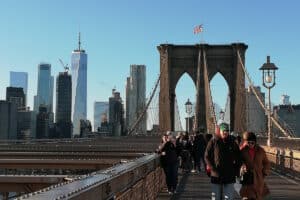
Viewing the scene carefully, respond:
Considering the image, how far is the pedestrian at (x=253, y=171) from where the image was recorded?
9172 millimetres

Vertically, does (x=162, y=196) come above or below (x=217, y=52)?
below

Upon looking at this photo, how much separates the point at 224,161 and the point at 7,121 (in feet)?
359

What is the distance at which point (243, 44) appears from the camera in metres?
96.9

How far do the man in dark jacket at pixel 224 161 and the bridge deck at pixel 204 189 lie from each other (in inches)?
199

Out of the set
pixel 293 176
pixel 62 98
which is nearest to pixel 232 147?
pixel 293 176

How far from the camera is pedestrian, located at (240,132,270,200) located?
9.17 meters

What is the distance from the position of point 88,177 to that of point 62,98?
170796mm

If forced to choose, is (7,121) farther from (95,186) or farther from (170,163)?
→ (95,186)

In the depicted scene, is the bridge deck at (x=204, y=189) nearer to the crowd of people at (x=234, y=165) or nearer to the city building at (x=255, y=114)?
the crowd of people at (x=234, y=165)

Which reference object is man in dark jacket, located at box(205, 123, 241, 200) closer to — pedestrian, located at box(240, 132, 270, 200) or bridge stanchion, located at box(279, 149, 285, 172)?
pedestrian, located at box(240, 132, 270, 200)

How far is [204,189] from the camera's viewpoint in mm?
17516

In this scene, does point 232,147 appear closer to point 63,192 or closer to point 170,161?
point 63,192

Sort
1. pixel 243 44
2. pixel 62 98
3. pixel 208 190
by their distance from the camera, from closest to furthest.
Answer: pixel 208 190 < pixel 243 44 < pixel 62 98

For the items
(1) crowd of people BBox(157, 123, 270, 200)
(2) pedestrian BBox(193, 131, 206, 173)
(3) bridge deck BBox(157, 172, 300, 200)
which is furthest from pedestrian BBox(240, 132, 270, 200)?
(2) pedestrian BBox(193, 131, 206, 173)
